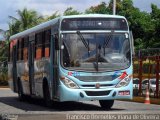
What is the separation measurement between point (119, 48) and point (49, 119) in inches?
189

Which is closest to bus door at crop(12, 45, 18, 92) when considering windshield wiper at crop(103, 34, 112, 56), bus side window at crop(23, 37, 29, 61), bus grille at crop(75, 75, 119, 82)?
bus side window at crop(23, 37, 29, 61)

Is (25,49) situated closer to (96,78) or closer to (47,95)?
(47,95)

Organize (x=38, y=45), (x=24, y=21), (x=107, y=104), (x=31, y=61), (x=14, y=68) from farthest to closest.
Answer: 1. (x=24, y=21)
2. (x=14, y=68)
3. (x=31, y=61)
4. (x=38, y=45)
5. (x=107, y=104)

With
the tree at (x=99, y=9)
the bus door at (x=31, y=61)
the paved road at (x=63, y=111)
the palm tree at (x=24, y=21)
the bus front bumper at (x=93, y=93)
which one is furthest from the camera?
the tree at (x=99, y=9)

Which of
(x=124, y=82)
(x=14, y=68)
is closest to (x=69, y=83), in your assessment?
(x=124, y=82)

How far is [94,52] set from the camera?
61.7 ft

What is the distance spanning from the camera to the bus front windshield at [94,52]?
18.7 meters

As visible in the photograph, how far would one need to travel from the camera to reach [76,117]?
1600 centimetres

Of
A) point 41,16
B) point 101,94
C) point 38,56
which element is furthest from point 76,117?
point 41,16

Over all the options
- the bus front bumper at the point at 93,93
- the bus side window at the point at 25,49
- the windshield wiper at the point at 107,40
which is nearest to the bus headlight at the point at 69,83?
the bus front bumper at the point at 93,93

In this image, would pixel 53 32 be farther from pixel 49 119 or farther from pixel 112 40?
pixel 49 119

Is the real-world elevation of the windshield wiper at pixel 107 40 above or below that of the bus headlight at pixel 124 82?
above

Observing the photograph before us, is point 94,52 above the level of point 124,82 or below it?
above

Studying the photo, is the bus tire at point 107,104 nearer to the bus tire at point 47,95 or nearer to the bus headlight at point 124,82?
the bus headlight at point 124,82
